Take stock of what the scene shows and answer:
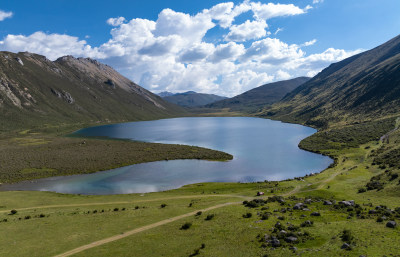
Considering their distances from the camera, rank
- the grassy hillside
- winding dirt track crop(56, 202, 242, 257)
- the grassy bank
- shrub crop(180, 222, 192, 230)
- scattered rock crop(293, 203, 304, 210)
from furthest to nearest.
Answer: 1. the grassy bank
2. scattered rock crop(293, 203, 304, 210)
3. shrub crop(180, 222, 192, 230)
4. winding dirt track crop(56, 202, 242, 257)
5. the grassy hillside

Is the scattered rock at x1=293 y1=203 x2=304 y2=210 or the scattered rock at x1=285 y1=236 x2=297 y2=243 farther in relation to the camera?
the scattered rock at x1=293 y1=203 x2=304 y2=210

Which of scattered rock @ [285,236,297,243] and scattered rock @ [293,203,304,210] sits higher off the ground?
scattered rock @ [285,236,297,243]

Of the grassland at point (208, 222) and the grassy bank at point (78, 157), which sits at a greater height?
the grassy bank at point (78, 157)

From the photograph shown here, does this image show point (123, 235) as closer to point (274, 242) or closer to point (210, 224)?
point (210, 224)

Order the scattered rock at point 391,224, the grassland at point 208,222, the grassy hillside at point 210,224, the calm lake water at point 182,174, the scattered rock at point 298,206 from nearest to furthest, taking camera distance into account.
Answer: the grassy hillside at point 210,224 → the grassland at point 208,222 → the scattered rock at point 391,224 → the scattered rock at point 298,206 → the calm lake water at point 182,174

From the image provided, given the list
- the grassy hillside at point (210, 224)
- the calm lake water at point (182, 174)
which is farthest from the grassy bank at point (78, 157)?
the grassy hillside at point (210, 224)

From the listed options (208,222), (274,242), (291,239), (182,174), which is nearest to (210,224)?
(208,222)

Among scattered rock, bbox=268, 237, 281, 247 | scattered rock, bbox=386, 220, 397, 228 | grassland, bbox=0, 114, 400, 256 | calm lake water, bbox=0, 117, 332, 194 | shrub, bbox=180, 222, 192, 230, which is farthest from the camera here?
calm lake water, bbox=0, 117, 332, 194

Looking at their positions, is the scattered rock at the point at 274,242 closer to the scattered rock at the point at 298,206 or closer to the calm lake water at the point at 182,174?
the scattered rock at the point at 298,206

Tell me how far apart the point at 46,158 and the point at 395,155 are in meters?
144

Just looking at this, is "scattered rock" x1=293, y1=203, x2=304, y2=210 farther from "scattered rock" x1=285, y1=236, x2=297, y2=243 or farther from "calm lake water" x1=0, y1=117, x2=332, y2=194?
"calm lake water" x1=0, y1=117, x2=332, y2=194

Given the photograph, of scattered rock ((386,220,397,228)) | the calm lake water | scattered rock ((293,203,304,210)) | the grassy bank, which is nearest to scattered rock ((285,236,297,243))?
scattered rock ((386,220,397,228))

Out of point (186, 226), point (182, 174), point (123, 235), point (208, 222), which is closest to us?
point (123, 235)

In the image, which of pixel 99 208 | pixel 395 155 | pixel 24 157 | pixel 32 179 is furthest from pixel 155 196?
pixel 24 157
